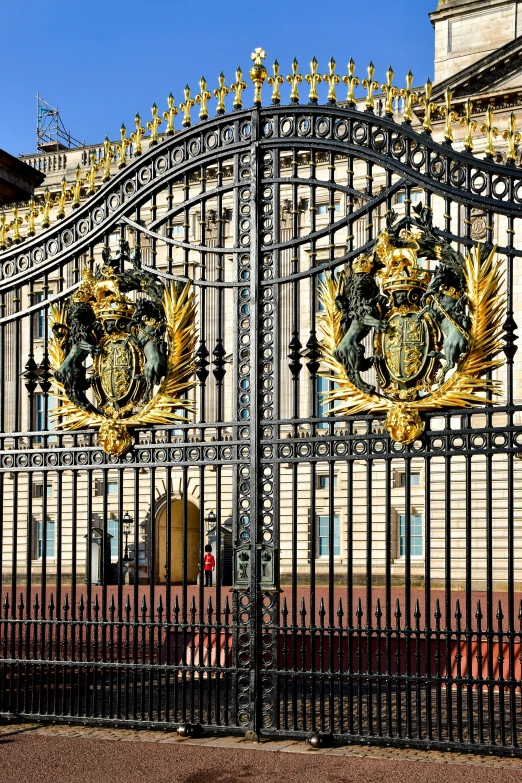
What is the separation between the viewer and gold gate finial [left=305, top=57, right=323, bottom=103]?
10734 millimetres

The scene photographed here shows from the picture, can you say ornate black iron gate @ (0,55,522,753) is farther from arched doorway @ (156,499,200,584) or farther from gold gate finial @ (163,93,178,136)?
arched doorway @ (156,499,200,584)

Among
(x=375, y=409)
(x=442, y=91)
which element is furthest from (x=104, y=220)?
(x=442, y=91)

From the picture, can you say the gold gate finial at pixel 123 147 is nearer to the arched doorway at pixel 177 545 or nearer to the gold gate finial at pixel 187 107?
the gold gate finial at pixel 187 107

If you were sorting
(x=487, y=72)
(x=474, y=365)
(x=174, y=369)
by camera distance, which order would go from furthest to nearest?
(x=487, y=72) → (x=174, y=369) → (x=474, y=365)

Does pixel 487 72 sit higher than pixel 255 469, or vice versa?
pixel 487 72

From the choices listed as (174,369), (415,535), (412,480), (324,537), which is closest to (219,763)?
(174,369)

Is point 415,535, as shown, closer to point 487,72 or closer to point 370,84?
point 487,72

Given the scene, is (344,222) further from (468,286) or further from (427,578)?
(427,578)

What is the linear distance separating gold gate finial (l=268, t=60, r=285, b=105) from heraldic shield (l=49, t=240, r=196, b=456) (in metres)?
1.98

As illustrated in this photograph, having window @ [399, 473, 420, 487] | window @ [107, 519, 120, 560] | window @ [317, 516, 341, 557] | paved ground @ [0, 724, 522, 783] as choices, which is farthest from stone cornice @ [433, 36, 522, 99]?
paved ground @ [0, 724, 522, 783]

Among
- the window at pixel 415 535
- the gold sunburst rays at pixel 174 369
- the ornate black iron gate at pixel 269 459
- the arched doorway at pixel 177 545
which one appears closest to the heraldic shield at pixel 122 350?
the gold sunburst rays at pixel 174 369

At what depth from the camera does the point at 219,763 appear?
9.26 meters

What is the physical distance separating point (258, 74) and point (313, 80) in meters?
0.55

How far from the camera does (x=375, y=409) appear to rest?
32.4ft
